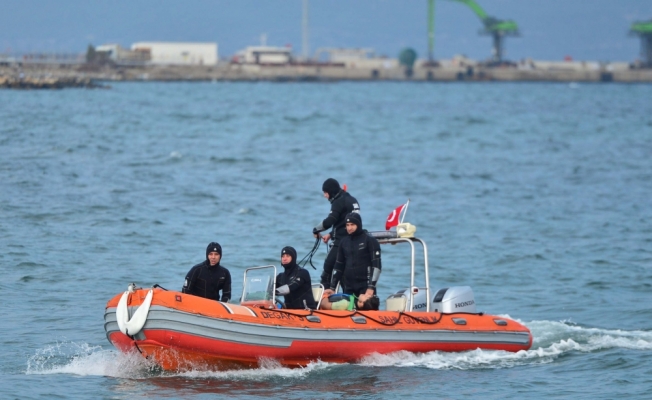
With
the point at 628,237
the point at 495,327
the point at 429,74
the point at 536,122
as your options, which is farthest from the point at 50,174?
the point at 429,74

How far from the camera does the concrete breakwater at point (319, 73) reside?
118238 mm

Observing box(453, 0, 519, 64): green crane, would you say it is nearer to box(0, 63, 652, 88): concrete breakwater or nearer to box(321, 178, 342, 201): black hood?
box(0, 63, 652, 88): concrete breakwater

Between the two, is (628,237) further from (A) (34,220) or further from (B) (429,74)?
(B) (429,74)

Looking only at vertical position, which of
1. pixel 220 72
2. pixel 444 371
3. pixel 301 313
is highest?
pixel 220 72

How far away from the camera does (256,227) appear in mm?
24016

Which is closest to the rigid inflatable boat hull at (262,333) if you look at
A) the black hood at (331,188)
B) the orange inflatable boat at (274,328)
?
the orange inflatable boat at (274,328)

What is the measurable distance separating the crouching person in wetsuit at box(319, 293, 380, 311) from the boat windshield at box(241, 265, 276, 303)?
796mm

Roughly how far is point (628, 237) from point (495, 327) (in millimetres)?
10977

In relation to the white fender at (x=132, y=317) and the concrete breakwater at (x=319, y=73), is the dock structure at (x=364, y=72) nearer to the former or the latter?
the concrete breakwater at (x=319, y=73)

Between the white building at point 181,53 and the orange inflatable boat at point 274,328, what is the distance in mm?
127405

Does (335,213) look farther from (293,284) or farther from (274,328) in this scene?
(274,328)

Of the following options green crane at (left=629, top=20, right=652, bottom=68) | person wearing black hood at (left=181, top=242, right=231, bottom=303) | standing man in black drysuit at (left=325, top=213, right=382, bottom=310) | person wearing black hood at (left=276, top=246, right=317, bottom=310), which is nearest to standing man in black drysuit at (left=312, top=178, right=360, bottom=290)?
standing man in black drysuit at (left=325, top=213, right=382, bottom=310)

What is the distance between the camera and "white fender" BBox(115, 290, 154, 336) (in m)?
11.6

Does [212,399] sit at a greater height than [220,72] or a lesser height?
lesser
